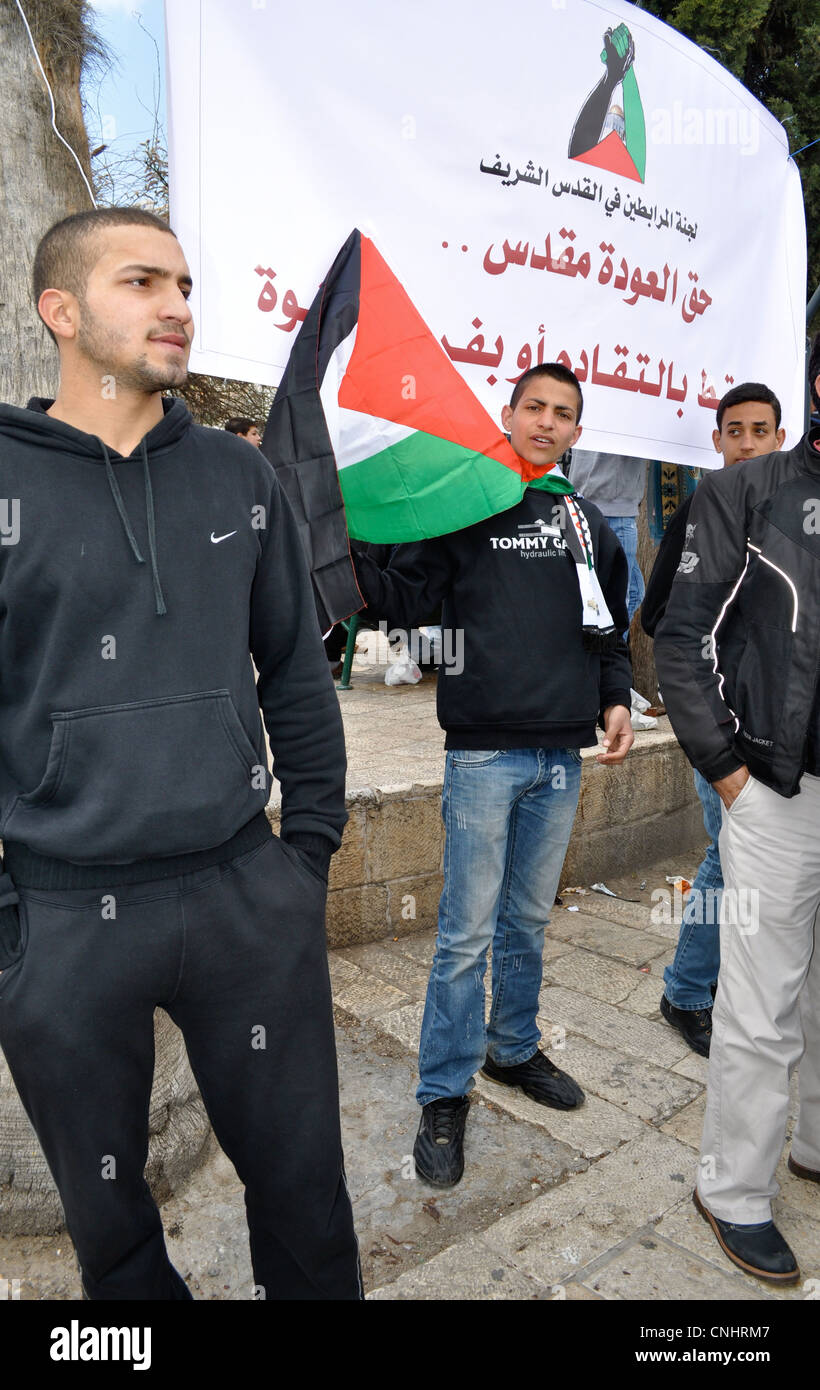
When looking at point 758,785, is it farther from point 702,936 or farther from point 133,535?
point 133,535

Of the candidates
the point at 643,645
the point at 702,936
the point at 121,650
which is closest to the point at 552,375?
the point at 121,650

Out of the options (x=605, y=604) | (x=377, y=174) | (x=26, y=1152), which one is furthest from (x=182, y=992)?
(x=377, y=174)

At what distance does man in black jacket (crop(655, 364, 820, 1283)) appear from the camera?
2234 mm

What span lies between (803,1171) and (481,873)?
122 cm

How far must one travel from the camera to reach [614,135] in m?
3.53

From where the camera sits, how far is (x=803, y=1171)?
2613mm

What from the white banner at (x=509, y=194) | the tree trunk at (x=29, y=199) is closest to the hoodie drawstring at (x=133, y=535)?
the tree trunk at (x=29, y=199)

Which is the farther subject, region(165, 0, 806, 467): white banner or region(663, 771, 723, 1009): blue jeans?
region(663, 771, 723, 1009): blue jeans

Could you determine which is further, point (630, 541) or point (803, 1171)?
point (630, 541)

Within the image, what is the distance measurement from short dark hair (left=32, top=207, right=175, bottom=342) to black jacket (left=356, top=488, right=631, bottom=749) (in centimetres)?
114

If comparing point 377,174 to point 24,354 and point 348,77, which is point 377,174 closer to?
point 348,77

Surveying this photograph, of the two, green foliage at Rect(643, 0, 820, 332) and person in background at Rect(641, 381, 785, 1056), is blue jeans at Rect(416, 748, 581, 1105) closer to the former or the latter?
person in background at Rect(641, 381, 785, 1056)

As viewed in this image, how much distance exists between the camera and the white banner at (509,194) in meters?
2.53

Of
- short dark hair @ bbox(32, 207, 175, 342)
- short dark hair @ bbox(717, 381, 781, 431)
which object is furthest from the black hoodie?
short dark hair @ bbox(717, 381, 781, 431)
